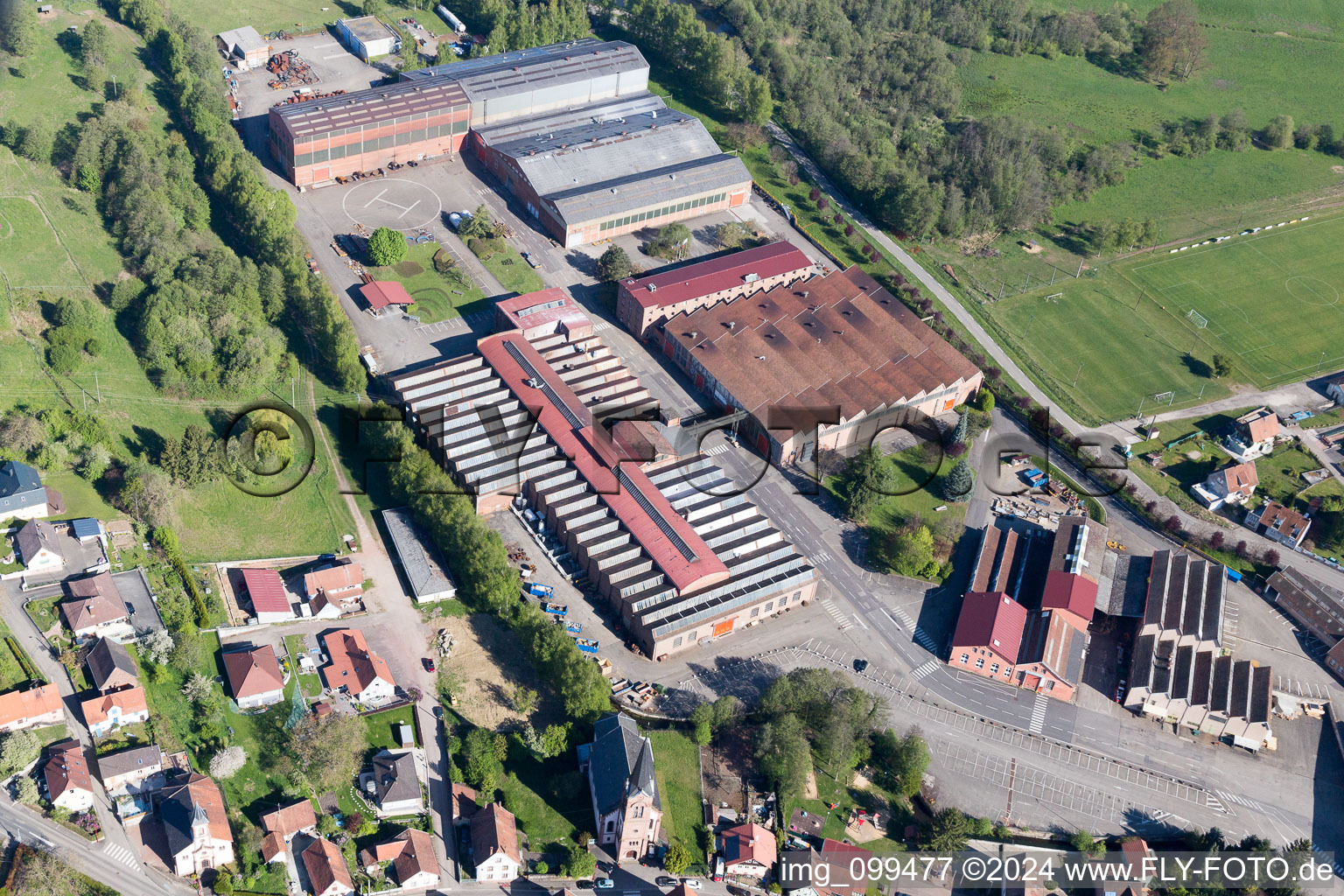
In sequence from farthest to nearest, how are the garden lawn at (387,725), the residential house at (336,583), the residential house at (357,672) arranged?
the residential house at (336,583) < the residential house at (357,672) < the garden lawn at (387,725)

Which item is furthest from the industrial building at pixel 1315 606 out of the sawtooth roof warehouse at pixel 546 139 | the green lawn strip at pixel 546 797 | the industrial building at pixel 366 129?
the industrial building at pixel 366 129

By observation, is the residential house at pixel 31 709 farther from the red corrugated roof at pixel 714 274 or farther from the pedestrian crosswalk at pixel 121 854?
the red corrugated roof at pixel 714 274

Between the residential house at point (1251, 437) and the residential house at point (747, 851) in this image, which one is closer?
the residential house at point (747, 851)

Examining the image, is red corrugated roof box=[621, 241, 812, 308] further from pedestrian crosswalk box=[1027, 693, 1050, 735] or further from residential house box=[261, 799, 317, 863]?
residential house box=[261, 799, 317, 863]

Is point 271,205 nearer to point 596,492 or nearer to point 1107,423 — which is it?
point 596,492

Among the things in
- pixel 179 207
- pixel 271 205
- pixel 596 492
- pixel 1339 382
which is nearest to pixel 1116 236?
pixel 1339 382

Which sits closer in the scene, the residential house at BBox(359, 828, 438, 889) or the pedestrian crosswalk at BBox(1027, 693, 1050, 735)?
the residential house at BBox(359, 828, 438, 889)

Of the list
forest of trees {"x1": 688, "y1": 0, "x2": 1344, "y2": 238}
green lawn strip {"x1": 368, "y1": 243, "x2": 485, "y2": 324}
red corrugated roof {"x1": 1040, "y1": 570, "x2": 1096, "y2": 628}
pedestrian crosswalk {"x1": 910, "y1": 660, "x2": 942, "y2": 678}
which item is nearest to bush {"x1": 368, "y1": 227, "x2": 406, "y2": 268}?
green lawn strip {"x1": 368, "y1": 243, "x2": 485, "y2": 324}
